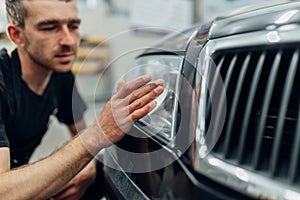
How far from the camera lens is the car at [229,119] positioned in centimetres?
54

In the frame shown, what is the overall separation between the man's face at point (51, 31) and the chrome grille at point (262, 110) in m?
0.57

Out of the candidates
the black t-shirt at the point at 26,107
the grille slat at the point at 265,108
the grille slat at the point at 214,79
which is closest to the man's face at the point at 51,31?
the black t-shirt at the point at 26,107

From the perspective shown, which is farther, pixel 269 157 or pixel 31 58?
pixel 31 58

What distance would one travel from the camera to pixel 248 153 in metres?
0.60

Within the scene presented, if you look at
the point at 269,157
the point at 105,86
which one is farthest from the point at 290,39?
the point at 105,86

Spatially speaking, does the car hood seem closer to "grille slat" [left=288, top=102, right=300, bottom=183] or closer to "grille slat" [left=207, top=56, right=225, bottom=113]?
"grille slat" [left=207, top=56, right=225, bottom=113]

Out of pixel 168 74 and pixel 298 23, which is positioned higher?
pixel 298 23

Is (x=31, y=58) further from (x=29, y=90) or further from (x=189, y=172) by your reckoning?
(x=189, y=172)

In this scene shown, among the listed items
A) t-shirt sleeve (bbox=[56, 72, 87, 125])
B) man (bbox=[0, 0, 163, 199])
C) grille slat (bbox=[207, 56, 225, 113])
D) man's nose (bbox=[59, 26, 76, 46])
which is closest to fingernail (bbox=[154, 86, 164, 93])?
man (bbox=[0, 0, 163, 199])

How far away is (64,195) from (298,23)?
3.31 feet

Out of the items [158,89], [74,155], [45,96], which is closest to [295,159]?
[158,89]

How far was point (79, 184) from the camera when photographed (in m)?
1.26

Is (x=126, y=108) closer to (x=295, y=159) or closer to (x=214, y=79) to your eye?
(x=214, y=79)

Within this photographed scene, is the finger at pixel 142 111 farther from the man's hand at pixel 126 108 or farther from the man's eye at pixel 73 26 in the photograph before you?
the man's eye at pixel 73 26
